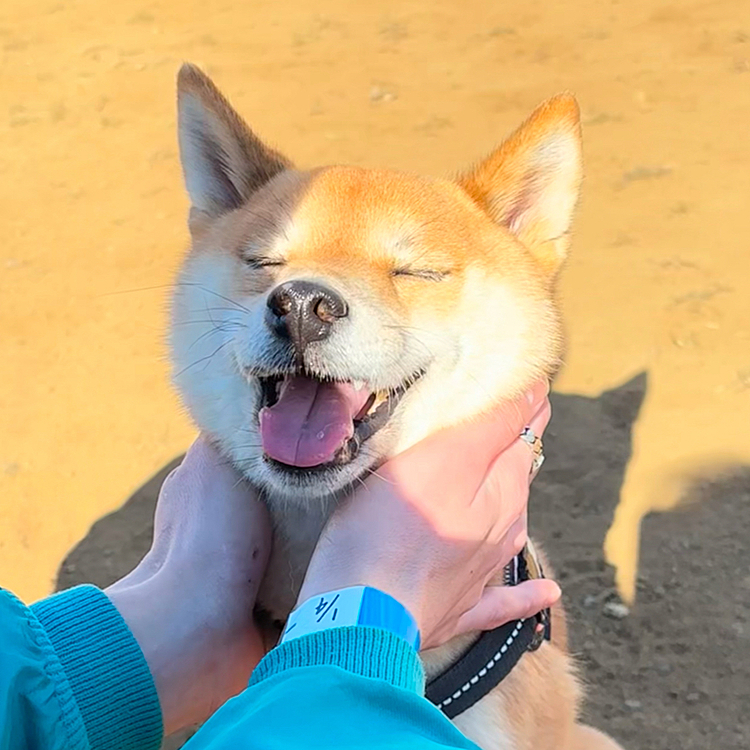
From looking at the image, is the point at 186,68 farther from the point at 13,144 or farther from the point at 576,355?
the point at 13,144

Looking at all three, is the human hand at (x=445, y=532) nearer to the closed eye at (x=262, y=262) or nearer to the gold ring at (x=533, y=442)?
the gold ring at (x=533, y=442)

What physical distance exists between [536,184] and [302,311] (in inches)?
30.4

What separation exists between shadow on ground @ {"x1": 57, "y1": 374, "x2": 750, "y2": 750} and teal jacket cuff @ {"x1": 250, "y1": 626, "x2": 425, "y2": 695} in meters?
1.59

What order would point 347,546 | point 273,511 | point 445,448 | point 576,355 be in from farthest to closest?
point 576,355, point 273,511, point 445,448, point 347,546

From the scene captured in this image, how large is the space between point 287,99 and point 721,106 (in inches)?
101

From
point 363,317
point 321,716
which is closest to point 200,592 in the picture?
point 363,317

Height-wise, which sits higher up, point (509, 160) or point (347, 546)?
point (509, 160)

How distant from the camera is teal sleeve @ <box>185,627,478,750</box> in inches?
35.4

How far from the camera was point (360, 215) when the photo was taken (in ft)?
6.37

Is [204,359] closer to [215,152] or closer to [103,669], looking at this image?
[215,152]

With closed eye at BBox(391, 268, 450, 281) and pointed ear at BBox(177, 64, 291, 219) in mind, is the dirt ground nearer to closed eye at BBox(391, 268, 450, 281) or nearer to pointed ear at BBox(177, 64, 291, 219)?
pointed ear at BBox(177, 64, 291, 219)

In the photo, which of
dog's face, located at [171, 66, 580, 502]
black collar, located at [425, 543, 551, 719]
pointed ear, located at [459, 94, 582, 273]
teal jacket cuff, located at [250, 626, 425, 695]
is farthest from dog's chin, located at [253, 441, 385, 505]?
pointed ear, located at [459, 94, 582, 273]

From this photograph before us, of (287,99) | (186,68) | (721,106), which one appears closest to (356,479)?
(186,68)

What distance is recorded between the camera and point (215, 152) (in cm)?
227
